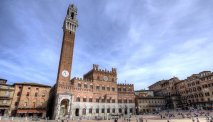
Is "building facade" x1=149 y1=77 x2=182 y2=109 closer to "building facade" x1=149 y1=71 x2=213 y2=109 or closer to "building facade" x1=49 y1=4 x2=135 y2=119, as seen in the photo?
"building facade" x1=149 y1=71 x2=213 y2=109

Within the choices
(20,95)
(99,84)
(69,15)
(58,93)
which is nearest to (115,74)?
(99,84)

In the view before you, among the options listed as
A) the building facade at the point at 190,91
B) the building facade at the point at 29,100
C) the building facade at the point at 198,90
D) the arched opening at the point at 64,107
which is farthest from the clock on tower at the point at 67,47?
the building facade at the point at 198,90

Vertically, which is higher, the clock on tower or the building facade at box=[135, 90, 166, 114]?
the clock on tower

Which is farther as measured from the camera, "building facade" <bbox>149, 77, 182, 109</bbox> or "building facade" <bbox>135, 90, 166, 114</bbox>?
"building facade" <bbox>149, 77, 182, 109</bbox>

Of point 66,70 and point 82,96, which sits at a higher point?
point 66,70

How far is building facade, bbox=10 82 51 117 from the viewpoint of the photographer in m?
42.2

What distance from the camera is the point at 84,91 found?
Answer: 47906 mm

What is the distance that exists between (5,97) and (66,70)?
60.2ft

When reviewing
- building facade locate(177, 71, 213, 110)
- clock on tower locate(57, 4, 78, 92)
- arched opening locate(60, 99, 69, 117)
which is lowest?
arched opening locate(60, 99, 69, 117)

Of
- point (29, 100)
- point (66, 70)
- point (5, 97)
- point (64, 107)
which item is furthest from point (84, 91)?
point (5, 97)

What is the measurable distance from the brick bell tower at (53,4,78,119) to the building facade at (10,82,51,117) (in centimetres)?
634

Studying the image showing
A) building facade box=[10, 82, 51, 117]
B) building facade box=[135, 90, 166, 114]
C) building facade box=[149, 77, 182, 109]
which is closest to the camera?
building facade box=[10, 82, 51, 117]

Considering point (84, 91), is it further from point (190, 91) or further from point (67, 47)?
point (190, 91)

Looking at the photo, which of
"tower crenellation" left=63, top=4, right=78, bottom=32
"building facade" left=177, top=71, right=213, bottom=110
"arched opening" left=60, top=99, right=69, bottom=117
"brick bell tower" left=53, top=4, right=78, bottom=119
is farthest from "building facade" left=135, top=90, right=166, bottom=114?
"tower crenellation" left=63, top=4, right=78, bottom=32
